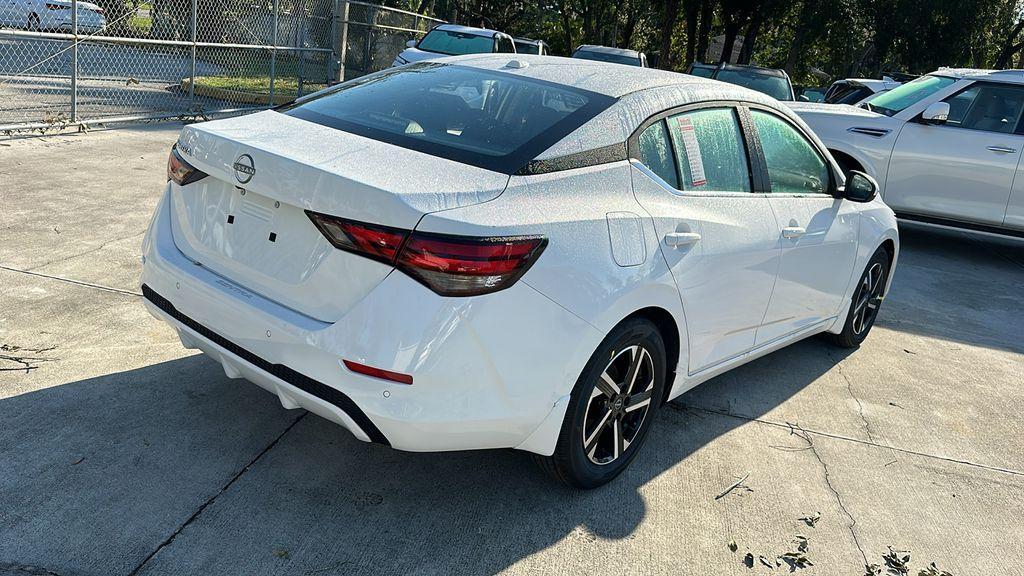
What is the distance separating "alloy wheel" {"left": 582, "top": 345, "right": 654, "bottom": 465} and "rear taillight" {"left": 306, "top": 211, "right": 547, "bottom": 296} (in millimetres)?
720

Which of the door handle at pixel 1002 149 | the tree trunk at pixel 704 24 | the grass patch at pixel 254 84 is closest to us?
the door handle at pixel 1002 149

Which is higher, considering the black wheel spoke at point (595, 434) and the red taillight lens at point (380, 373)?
the red taillight lens at point (380, 373)

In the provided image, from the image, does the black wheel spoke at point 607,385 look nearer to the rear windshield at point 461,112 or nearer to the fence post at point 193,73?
the rear windshield at point 461,112

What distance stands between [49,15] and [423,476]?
826 cm

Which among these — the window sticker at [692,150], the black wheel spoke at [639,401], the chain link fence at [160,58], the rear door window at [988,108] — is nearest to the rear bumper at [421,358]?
the black wheel spoke at [639,401]

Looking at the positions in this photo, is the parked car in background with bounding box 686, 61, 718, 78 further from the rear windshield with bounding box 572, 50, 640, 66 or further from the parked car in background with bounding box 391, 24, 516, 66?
the parked car in background with bounding box 391, 24, 516, 66

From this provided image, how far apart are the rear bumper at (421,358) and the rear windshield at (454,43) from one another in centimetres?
1363

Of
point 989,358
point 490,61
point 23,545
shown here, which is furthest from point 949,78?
point 23,545

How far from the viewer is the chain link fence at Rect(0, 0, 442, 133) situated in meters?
9.40

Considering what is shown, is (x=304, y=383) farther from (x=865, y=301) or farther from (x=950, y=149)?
(x=950, y=149)

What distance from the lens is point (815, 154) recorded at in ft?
16.4

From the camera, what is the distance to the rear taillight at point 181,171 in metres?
3.45

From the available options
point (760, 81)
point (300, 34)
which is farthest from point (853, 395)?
point (760, 81)

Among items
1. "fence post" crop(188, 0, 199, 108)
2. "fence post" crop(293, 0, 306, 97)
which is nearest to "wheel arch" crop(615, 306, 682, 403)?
"fence post" crop(188, 0, 199, 108)
